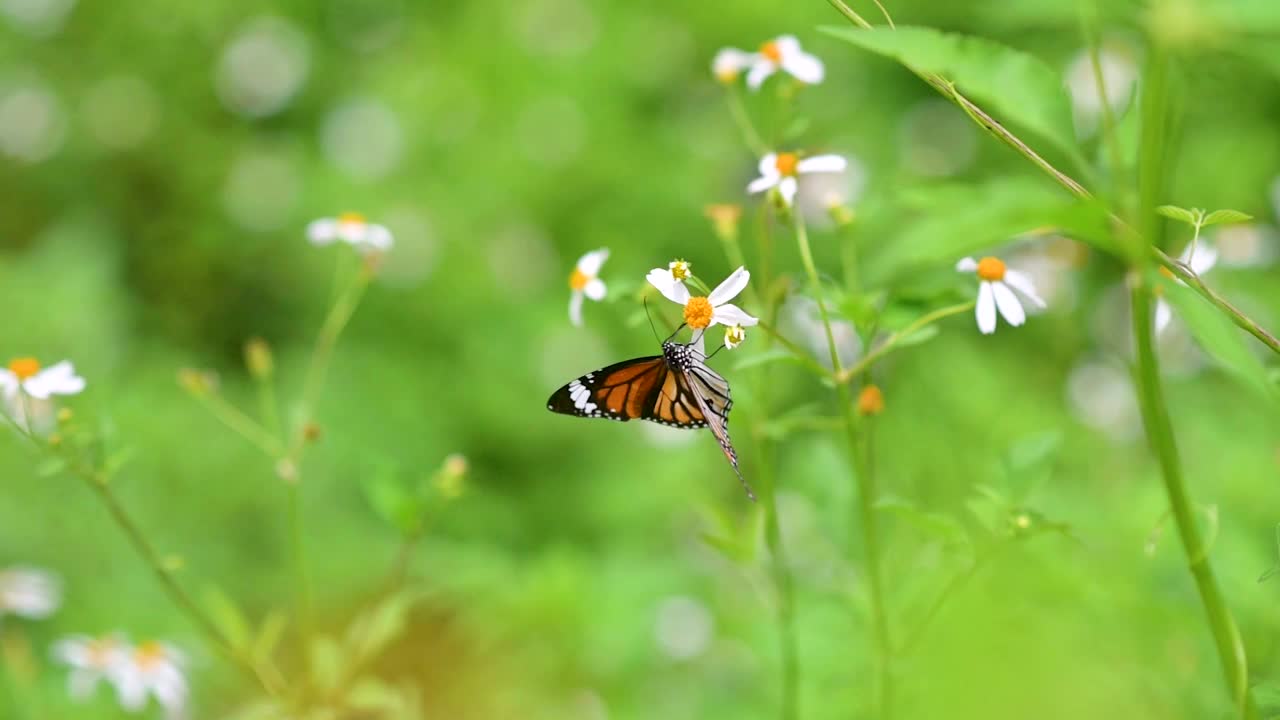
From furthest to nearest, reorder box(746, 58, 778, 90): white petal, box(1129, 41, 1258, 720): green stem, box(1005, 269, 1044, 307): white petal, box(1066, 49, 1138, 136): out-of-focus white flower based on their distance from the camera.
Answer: box(1066, 49, 1138, 136): out-of-focus white flower < box(746, 58, 778, 90): white petal < box(1005, 269, 1044, 307): white petal < box(1129, 41, 1258, 720): green stem

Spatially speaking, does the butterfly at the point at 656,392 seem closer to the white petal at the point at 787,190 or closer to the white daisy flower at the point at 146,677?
the white petal at the point at 787,190

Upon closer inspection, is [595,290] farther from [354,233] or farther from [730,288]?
[354,233]

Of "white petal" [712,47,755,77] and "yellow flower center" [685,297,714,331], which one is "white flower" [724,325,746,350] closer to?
"yellow flower center" [685,297,714,331]

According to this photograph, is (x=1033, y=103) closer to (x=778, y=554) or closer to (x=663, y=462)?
(x=778, y=554)

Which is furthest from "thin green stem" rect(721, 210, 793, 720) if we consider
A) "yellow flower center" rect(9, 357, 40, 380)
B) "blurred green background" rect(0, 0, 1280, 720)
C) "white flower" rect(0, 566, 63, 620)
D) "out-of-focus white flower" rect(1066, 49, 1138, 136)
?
"out-of-focus white flower" rect(1066, 49, 1138, 136)

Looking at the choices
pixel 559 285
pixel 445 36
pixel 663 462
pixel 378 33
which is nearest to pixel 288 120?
pixel 378 33

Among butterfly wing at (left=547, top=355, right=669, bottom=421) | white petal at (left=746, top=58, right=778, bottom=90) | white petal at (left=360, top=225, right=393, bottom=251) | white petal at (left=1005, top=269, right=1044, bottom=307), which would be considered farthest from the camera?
white petal at (left=360, top=225, right=393, bottom=251)

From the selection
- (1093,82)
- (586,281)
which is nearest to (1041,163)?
(586,281)
